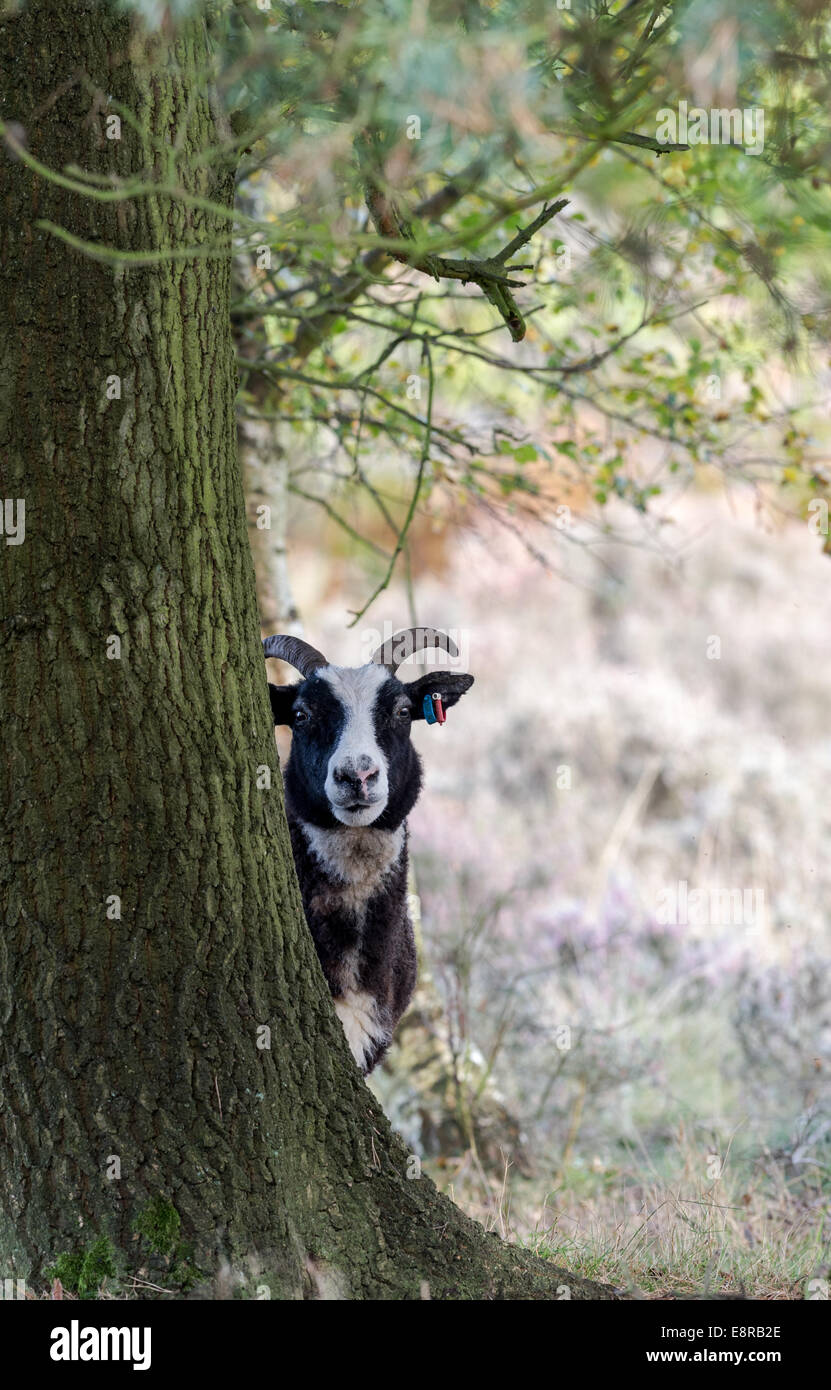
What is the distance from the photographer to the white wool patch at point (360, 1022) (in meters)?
5.18

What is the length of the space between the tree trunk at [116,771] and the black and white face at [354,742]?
149 centimetres

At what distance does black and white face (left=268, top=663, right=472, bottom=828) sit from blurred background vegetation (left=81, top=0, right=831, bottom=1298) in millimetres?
486

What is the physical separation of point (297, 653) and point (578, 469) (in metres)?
2.10

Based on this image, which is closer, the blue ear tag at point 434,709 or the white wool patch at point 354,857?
the white wool patch at point 354,857

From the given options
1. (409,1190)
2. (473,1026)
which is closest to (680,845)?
(473,1026)

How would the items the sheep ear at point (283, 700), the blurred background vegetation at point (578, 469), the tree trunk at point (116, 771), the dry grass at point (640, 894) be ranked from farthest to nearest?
1. the dry grass at point (640, 894)
2. the sheep ear at point (283, 700)
3. the tree trunk at point (116, 771)
4. the blurred background vegetation at point (578, 469)

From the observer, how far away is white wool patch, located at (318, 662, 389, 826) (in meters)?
5.08

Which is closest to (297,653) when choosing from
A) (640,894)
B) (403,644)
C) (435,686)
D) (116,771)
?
(403,644)

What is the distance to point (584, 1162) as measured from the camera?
23.3ft

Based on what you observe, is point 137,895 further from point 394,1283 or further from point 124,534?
point 394,1283

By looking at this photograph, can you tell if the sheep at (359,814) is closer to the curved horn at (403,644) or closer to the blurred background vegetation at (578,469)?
the curved horn at (403,644)

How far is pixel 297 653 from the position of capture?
572 centimetres

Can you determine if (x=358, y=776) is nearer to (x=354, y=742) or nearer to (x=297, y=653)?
(x=354, y=742)

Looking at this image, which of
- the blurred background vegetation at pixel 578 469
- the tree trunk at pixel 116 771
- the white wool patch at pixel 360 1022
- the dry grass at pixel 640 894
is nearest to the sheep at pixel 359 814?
the white wool patch at pixel 360 1022
